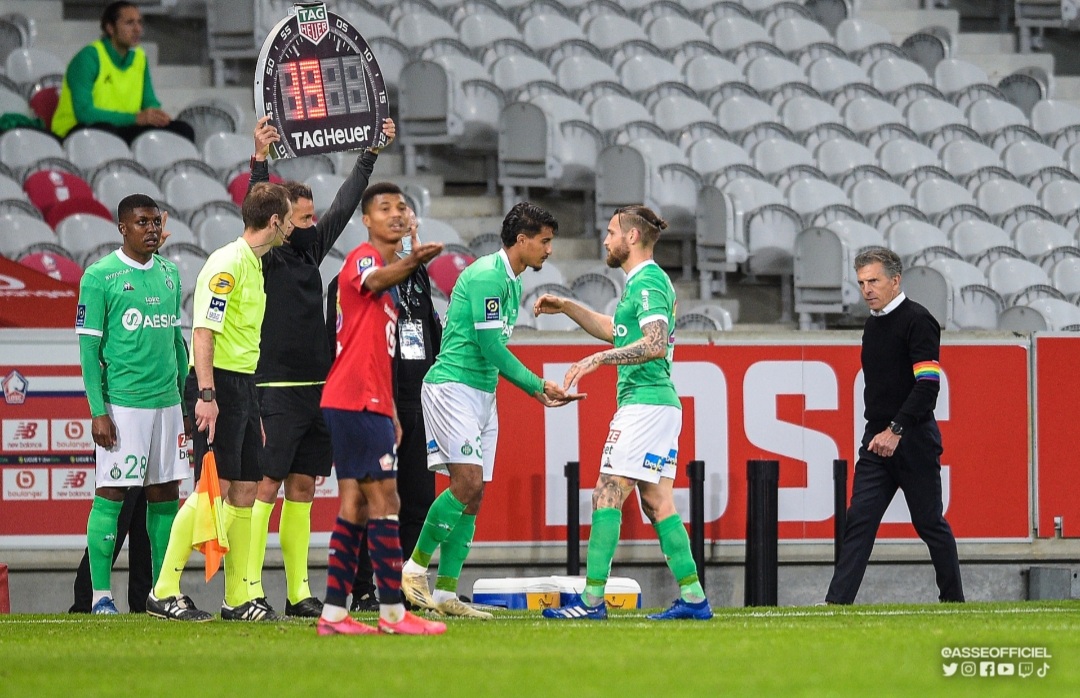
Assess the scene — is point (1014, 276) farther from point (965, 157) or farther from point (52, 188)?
point (52, 188)

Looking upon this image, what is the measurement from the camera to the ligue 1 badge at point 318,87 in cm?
773

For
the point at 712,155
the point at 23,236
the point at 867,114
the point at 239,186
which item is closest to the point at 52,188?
the point at 23,236

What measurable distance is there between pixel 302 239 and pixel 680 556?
231 centimetres

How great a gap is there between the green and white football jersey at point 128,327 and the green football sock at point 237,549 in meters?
0.90

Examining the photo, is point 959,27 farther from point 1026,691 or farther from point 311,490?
point 1026,691

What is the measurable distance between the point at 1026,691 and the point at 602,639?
70.2 inches

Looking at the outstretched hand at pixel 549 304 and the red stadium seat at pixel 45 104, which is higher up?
the red stadium seat at pixel 45 104

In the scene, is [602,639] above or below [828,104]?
below

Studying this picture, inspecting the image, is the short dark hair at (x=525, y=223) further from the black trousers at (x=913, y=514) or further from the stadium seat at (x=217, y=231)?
the stadium seat at (x=217, y=231)

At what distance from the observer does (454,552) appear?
7.50 meters

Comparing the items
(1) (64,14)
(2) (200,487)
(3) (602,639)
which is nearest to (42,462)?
(2) (200,487)

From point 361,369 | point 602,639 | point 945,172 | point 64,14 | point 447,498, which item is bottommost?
point 602,639

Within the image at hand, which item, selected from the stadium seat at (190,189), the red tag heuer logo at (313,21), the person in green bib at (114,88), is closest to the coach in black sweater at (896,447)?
the red tag heuer logo at (313,21)

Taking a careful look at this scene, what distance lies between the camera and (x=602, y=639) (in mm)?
6168
